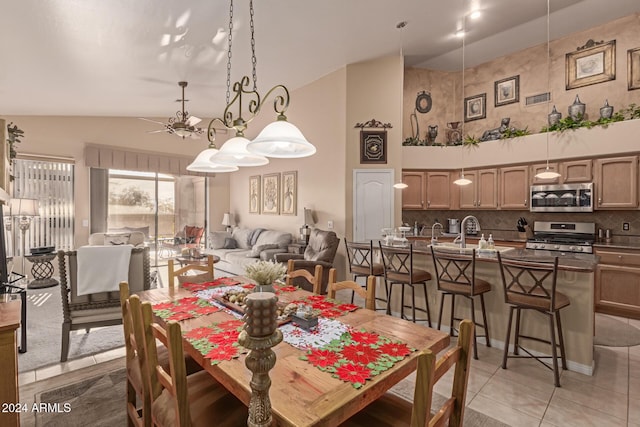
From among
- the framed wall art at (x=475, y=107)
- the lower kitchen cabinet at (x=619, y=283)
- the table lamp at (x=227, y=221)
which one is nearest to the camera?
the lower kitchen cabinet at (x=619, y=283)

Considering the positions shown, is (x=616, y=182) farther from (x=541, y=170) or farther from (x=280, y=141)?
(x=280, y=141)

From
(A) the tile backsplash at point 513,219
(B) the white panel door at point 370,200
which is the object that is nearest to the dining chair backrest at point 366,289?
(B) the white panel door at point 370,200

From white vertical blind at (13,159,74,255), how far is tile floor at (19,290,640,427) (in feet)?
14.8

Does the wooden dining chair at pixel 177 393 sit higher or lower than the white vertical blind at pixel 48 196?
lower

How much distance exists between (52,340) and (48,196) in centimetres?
405

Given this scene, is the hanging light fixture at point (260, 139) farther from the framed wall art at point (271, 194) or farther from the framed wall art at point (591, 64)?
the framed wall art at point (591, 64)

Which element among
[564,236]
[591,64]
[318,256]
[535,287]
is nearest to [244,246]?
[318,256]

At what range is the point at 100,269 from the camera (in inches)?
116

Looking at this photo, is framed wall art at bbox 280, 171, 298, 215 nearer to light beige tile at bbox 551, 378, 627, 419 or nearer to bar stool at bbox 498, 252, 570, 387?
bar stool at bbox 498, 252, 570, 387

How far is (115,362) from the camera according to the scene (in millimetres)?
2891

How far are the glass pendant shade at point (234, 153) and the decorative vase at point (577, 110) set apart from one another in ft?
16.9

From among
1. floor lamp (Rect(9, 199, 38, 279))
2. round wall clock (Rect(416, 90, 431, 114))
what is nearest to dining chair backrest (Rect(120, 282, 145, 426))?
floor lamp (Rect(9, 199, 38, 279))

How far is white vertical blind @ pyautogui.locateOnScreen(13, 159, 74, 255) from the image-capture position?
19.3 ft

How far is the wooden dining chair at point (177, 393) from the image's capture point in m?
1.14
